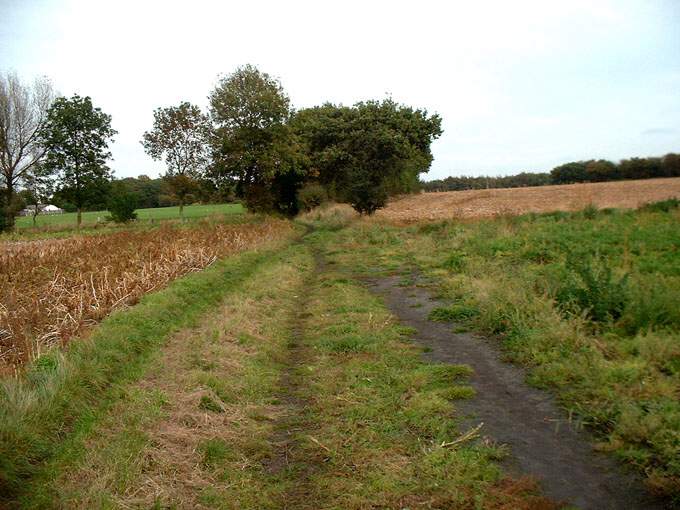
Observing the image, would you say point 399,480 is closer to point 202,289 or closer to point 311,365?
point 311,365

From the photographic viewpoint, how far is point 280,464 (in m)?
5.02

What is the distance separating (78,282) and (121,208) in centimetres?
3401

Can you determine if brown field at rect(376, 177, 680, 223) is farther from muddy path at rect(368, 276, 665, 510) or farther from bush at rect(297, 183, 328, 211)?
muddy path at rect(368, 276, 665, 510)

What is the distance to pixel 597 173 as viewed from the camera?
167 feet

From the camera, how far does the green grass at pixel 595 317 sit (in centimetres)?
484

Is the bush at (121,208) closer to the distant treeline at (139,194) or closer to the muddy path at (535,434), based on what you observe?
the distant treeline at (139,194)

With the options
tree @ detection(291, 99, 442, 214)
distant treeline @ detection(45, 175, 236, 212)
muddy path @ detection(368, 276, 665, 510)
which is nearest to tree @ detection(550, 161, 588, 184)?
tree @ detection(291, 99, 442, 214)

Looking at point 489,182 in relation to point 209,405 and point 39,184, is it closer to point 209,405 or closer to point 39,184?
point 39,184

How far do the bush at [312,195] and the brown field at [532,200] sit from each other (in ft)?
17.6

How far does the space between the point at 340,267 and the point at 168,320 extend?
8245mm

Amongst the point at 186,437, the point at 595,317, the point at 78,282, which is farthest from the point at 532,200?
the point at 186,437

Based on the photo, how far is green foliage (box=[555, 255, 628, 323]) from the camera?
25.8ft

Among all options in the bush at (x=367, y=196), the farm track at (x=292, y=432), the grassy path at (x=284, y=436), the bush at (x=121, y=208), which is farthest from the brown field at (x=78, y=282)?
the bush at (x=121, y=208)

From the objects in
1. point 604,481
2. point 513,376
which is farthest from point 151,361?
point 604,481
